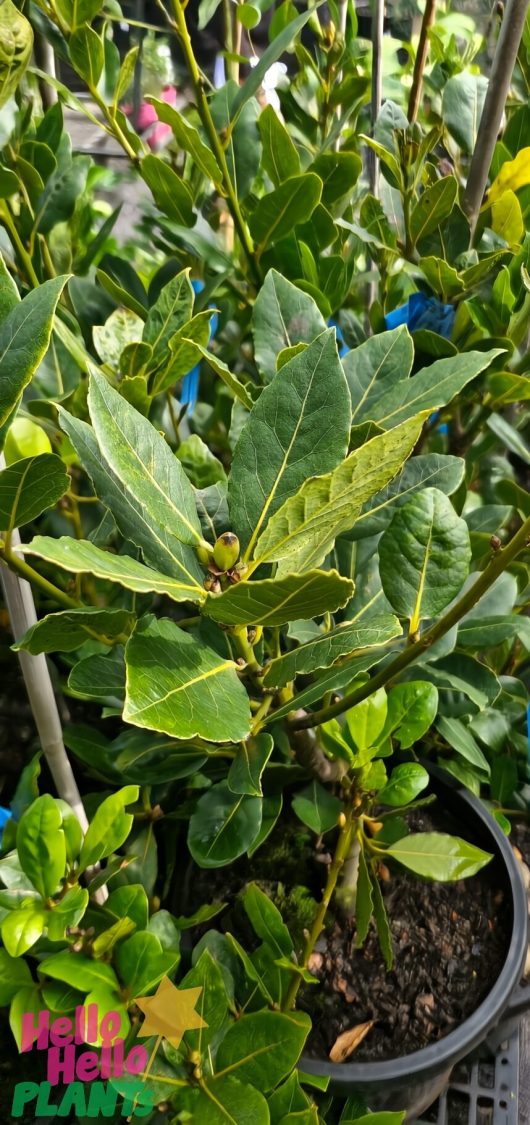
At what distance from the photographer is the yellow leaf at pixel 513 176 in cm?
64

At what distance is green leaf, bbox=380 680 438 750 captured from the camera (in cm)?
59

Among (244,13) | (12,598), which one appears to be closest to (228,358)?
(244,13)

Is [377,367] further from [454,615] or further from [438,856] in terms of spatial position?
→ [438,856]

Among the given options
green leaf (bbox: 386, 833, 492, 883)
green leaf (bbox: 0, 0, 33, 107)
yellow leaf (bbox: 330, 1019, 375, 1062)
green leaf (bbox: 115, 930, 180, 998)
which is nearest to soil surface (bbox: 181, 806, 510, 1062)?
yellow leaf (bbox: 330, 1019, 375, 1062)

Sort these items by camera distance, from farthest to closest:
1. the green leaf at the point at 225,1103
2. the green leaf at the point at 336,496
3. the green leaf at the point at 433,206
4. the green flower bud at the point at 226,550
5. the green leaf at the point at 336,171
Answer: the green leaf at the point at 336,171, the green leaf at the point at 433,206, the green leaf at the point at 225,1103, the green flower bud at the point at 226,550, the green leaf at the point at 336,496

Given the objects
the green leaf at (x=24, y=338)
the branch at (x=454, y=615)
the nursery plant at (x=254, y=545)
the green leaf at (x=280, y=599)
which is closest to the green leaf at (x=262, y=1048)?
the nursery plant at (x=254, y=545)

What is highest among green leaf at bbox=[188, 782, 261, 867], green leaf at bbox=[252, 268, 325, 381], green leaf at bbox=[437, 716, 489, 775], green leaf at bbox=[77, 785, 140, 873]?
green leaf at bbox=[252, 268, 325, 381]

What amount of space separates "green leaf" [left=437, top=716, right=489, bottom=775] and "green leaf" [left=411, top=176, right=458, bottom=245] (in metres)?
0.43

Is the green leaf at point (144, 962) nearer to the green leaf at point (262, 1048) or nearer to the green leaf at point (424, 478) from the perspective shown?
the green leaf at point (262, 1048)

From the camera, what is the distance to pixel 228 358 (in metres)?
0.84

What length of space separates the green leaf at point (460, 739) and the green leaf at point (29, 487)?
0.46 metres

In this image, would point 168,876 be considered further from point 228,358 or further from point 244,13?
point 244,13

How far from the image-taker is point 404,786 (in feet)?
2.01
